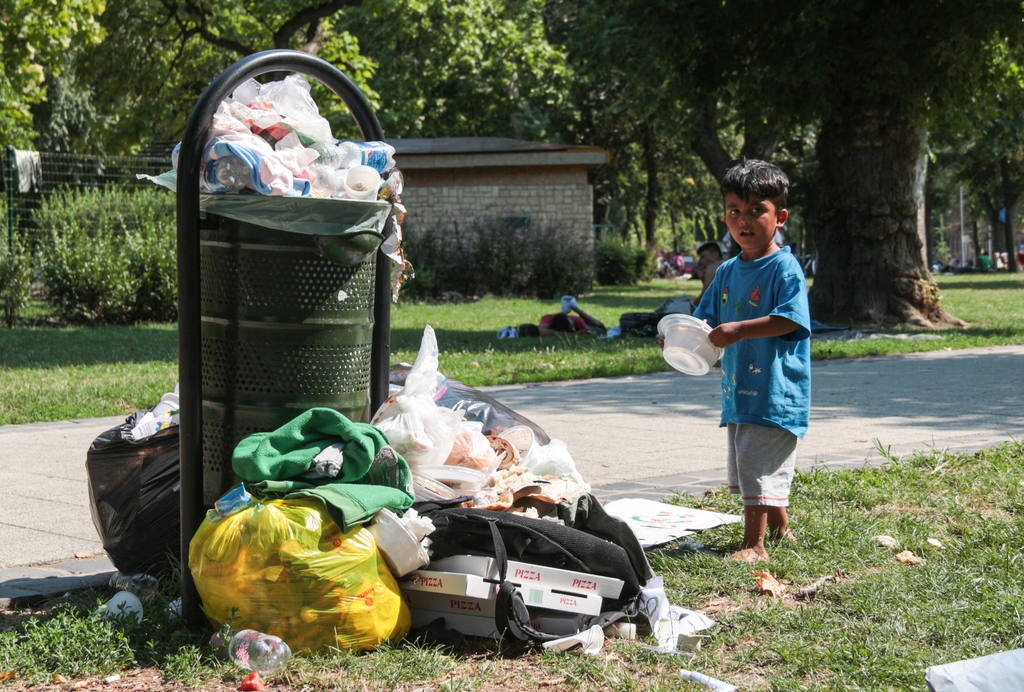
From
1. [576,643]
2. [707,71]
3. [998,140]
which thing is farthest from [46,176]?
[998,140]

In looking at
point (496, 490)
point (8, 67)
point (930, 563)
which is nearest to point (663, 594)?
point (496, 490)

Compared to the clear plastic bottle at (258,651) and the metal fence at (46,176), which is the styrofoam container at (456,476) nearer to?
the clear plastic bottle at (258,651)

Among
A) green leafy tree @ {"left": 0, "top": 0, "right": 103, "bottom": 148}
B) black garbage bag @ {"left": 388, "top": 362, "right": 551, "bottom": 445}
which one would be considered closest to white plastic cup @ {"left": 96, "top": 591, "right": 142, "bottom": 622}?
black garbage bag @ {"left": 388, "top": 362, "right": 551, "bottom": 445}

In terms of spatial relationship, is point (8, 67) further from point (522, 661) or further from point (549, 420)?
point (522, 661)

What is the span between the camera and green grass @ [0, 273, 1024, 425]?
8562 millimetres

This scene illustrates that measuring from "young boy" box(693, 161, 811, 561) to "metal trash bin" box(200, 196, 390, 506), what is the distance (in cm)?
145

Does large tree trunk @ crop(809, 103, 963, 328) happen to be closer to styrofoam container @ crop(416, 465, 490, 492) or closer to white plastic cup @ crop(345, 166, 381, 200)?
styrofoam container @ crop(416, 465, 490, 492)

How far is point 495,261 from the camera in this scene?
24281 mm

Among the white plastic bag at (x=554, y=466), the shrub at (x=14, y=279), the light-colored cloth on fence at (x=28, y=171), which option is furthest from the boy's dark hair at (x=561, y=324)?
the white plastic bag at (x=554, y=466)

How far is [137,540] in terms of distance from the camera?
12.2 ft

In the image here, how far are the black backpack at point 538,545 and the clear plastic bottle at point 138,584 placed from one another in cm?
103

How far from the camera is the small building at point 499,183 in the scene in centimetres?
2645

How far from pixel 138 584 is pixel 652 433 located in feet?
13.4

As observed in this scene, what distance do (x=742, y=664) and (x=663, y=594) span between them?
422mm
